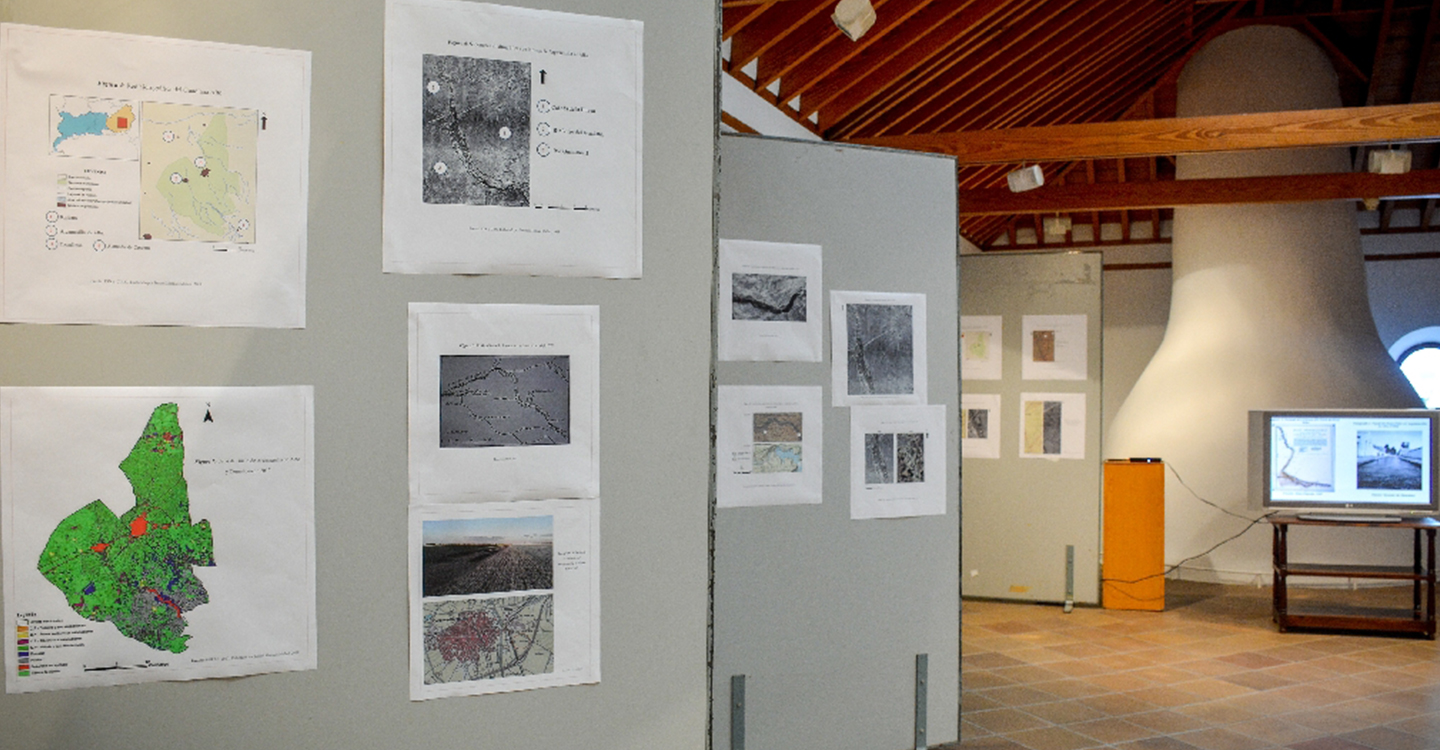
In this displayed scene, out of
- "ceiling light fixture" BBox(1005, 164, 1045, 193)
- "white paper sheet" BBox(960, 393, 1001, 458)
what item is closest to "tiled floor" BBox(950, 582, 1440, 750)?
"white paper sheet" BBox(960, 393, 1001, 458)

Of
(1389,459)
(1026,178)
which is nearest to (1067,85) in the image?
(1026,178)

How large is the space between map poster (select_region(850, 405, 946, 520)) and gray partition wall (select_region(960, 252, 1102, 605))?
408 centimetres

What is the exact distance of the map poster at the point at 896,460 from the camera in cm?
331

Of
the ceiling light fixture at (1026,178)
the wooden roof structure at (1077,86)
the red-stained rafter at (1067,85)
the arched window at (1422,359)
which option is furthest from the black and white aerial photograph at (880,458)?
the arched window at (1422,359)

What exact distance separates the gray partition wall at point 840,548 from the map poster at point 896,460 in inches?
1.5

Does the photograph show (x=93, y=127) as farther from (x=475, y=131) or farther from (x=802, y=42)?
(x=802, y=42)

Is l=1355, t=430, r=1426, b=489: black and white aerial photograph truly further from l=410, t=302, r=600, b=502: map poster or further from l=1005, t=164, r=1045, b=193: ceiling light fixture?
l=410, t=302, r=600, b=502: map poster

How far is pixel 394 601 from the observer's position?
1499mm

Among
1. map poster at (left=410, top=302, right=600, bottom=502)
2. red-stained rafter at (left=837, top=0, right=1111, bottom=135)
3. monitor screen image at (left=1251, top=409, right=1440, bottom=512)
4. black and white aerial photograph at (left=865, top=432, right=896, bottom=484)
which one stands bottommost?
monitor screen image at (left=1251, top=409, right=1440, bottom=512)

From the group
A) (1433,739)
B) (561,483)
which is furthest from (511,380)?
(1433,739)

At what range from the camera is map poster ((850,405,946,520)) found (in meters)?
3.31

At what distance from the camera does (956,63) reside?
751 cm

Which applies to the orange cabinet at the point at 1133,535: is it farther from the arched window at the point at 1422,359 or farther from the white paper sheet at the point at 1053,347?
the arched window at the point at 1422,359

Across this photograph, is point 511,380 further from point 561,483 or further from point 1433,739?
point 1433,739
